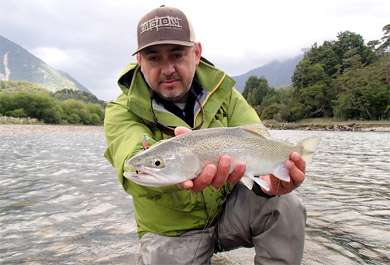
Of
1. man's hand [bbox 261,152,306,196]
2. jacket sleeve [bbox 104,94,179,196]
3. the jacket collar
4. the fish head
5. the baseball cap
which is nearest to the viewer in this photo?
the fish head

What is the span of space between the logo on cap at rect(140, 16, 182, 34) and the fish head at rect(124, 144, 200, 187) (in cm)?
138

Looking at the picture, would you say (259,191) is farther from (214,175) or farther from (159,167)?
(159,167)

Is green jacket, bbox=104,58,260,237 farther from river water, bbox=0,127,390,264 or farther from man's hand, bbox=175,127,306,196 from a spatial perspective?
river water, bbox=0,127,390,264

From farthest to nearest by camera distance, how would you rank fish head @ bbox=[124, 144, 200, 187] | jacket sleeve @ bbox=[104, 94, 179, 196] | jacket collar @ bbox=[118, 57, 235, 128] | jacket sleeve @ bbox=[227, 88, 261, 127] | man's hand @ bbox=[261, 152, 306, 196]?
jacket sleeve @ bbox=[227, 88, 261, 127], jacket collar @ bbox=[118, 57, 235, 128], man's hand @ bbox=[261, 152, 306, 196], jacket sleeve @ bbox=[104, 94, 179, 196], fish head @ bbox=[124, 144, 200, 187]

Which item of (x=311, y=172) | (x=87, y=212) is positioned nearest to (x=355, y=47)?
(x=311, y=172)

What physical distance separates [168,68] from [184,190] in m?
1.28

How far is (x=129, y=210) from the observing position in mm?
5652

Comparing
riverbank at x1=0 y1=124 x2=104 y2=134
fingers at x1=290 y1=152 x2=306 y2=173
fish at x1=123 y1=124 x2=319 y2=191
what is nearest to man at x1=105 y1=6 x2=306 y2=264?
fingers at x1=290 y1=152 x2=306 y2=173

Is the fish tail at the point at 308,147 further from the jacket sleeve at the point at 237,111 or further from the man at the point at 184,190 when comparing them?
the jacket sleeve at the point at 237,111

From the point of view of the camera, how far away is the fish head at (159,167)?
6.73 ft

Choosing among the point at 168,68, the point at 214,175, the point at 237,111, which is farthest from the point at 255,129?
the point at 168,68

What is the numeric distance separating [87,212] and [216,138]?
13.5 ft

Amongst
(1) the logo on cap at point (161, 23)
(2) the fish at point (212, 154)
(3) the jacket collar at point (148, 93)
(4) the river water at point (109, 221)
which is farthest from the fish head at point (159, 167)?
(4) the river water at point (109, 221)

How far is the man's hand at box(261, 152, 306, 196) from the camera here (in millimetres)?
2494
